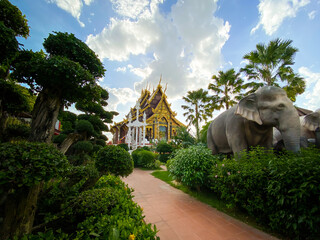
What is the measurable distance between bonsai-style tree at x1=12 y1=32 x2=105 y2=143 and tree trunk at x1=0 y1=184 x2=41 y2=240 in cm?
85

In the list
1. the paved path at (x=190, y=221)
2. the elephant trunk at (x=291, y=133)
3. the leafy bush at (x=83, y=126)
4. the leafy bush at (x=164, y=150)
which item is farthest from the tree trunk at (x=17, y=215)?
the leafy bush at (x=164, y=150)

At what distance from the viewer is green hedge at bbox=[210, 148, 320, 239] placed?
1.60m

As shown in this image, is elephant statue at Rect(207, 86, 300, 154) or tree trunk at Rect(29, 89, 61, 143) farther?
elephant statue at Rect(207, 86, 300, 154)

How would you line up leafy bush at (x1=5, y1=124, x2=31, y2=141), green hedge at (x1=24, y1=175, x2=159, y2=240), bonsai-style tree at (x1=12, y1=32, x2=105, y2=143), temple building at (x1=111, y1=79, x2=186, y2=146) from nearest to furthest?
1. green hedge at (x1=24, y1=175, x2=159, y2=240)
2. bonsai-style tree at (x1=12, y1=32, x2=105, y2=143)
3. leafy bush at (x1=5, y1=124, x2=31, y2=141)
4. temple building at (x1=111, y1=79, x2=186, y2=146)

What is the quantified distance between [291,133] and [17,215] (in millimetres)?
4318

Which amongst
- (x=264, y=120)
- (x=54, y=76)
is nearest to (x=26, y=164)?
(x=54, y=76)

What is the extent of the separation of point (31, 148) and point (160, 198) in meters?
3.37

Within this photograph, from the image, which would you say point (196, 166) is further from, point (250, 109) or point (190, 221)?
point (250, 109)

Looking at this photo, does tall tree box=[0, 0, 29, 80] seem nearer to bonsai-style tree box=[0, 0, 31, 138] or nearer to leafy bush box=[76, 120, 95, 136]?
bonsai-style tree box=[0, 0, 31, 138]

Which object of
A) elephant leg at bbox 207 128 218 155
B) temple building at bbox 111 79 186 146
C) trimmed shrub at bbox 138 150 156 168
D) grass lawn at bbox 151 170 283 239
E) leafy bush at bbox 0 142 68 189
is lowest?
grass lawn at bbox 151 170 283 239

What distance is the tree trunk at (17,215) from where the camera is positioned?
148 centimetres

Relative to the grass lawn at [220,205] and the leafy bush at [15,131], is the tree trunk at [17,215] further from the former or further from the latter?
the leafy bush at [15,131]

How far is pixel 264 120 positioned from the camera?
3.03 meters

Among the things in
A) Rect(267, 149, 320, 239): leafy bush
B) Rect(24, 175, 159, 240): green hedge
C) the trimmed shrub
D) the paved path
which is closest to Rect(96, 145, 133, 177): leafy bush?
Rect(24, 175, 159, 240): green hedge
